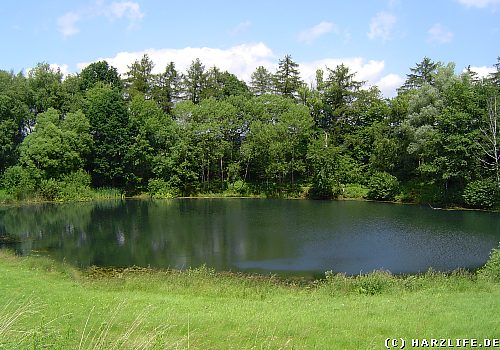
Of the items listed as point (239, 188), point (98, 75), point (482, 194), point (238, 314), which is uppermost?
point (98, 75)

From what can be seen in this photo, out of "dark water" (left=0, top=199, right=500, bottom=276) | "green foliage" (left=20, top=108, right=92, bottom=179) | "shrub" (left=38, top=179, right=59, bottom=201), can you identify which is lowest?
"dark water" (left=0, top=199, right=500, bottom=276)

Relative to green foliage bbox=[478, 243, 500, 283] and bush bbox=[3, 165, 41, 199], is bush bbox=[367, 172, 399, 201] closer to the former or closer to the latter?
green foliage bbox=[478, 243, 500, 283]

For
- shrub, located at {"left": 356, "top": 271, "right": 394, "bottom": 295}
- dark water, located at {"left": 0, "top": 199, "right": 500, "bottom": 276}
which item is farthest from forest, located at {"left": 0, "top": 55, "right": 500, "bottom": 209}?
shrub, located at {"left": 356, "top": 271, "right": 394, "bottom": 295}

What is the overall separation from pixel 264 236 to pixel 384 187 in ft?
80.8

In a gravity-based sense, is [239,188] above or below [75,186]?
below

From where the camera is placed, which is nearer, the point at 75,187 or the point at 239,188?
the point at 75,187

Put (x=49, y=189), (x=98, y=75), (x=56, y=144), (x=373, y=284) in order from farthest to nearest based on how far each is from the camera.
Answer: (x=98, y=75), (x=56, y=144), (x=49, y=189), (x=373, y=284)

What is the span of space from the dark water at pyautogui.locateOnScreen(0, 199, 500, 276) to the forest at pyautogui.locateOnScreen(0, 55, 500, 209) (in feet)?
20.1

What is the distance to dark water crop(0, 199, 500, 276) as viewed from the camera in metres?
22.4

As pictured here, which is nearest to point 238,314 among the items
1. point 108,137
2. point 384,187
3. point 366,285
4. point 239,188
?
point 366,285

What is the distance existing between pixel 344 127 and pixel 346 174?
8.61 m

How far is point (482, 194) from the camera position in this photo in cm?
4028

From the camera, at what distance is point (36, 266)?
20234mm

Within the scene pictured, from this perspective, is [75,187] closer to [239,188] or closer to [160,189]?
[160,189]
